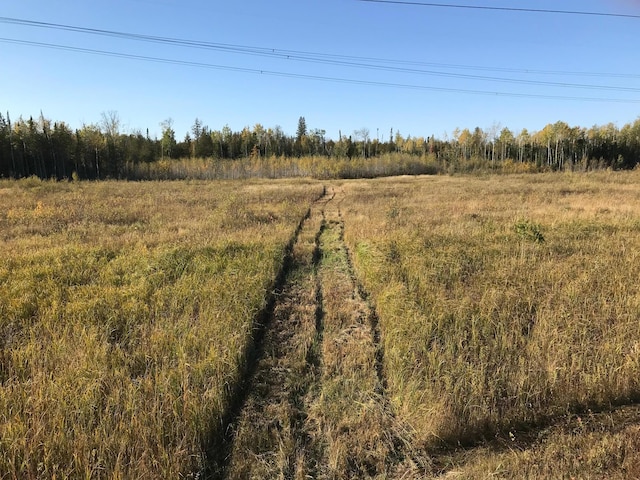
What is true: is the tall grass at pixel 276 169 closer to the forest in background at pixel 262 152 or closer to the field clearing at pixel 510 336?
the forest in background at pixel 262 152

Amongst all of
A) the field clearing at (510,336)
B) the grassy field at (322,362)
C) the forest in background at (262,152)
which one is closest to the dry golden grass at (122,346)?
the grassy field at (322,362)

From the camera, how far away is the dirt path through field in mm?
3215

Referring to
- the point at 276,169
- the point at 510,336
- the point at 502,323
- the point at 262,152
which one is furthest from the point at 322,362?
the point at 262,152

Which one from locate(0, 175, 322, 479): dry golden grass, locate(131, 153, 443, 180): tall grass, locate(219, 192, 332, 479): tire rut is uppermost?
locate(131, 153, 443, 180): tall grass

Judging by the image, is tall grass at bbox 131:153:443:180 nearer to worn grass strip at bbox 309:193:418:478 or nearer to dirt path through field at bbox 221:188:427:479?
dirt path through field at bbox 221:188:427:479

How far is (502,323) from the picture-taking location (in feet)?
17.5

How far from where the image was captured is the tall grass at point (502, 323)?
3857mm

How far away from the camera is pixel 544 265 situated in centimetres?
779

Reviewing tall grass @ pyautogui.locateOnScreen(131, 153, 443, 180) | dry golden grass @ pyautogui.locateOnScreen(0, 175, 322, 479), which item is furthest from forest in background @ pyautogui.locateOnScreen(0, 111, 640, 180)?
dry golden grass @ pyautogui.locateOnScreen(0, 175, 322, 479)

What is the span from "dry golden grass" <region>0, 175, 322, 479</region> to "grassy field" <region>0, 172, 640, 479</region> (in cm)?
2

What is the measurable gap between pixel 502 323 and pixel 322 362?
266 cm

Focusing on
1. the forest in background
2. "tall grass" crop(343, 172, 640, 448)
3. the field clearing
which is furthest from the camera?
the forest in background

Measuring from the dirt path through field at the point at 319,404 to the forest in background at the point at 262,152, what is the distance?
4658 cm

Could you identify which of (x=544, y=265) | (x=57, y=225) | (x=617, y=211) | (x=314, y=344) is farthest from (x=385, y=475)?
(x=617, y=211)
